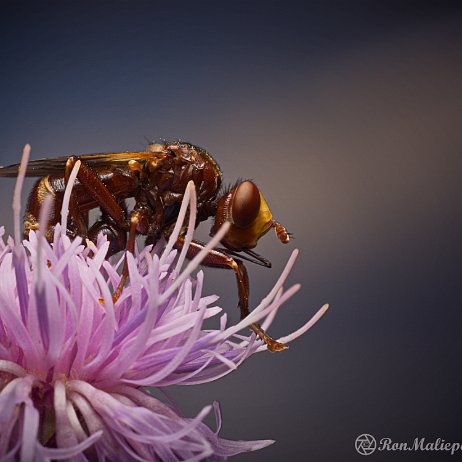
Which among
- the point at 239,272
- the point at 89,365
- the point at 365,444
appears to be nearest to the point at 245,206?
the point at 239,272

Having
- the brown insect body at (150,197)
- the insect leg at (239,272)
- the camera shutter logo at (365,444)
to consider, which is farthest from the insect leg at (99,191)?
the camera shutter logo at (365,444)

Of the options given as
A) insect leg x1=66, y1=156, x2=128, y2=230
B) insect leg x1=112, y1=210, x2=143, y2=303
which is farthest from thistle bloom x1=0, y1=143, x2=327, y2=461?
insect leg x1=66, y1=156, x2=128, y2=230

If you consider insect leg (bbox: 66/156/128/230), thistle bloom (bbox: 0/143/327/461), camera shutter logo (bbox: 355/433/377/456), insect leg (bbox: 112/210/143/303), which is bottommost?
camera shutter logo (bbox: 355/433/377/456)

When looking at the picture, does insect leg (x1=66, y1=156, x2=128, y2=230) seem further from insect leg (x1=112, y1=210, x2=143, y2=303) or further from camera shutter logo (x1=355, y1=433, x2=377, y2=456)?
camera shutter logo (x1=355, y1=433, x2=377, y2=456)

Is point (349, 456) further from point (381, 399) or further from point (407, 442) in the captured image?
point (381, 399)

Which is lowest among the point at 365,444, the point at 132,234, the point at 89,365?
the point at 365,444

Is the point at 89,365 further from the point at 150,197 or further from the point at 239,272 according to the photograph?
the point at 150,197

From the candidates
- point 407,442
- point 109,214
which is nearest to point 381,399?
point 407,442
